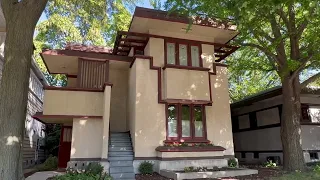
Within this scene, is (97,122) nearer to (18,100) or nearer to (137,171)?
(137,171)

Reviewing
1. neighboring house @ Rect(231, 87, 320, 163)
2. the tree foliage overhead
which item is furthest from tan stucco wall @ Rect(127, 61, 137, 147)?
neighboring house @ Rect(231, 87, 320, 163)

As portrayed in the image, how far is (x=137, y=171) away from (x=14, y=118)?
5832 millimetres

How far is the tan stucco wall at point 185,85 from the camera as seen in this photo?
12.2 m

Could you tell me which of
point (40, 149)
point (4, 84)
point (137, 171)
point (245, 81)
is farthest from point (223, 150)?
point (40, 149)

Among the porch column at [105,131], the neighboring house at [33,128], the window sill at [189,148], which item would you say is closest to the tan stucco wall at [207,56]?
the window sill at [189,148]

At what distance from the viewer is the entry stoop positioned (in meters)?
10.7

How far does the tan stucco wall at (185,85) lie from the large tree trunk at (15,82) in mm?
6192

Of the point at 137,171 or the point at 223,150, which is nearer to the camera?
the point at 137,171

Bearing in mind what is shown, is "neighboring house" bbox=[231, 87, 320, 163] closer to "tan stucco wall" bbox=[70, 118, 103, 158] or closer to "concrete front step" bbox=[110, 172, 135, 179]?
"concrete front step" bbox=[110, 172, 135, 179]

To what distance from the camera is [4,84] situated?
279 inches

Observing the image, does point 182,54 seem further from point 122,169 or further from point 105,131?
point 122,169

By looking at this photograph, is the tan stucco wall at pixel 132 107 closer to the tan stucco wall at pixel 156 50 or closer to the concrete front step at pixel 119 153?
the concrete front step at pixel 119 153

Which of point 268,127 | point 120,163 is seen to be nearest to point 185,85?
point 120,163

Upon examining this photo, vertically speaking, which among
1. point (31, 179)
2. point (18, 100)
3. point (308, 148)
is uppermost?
point (18, 100)
